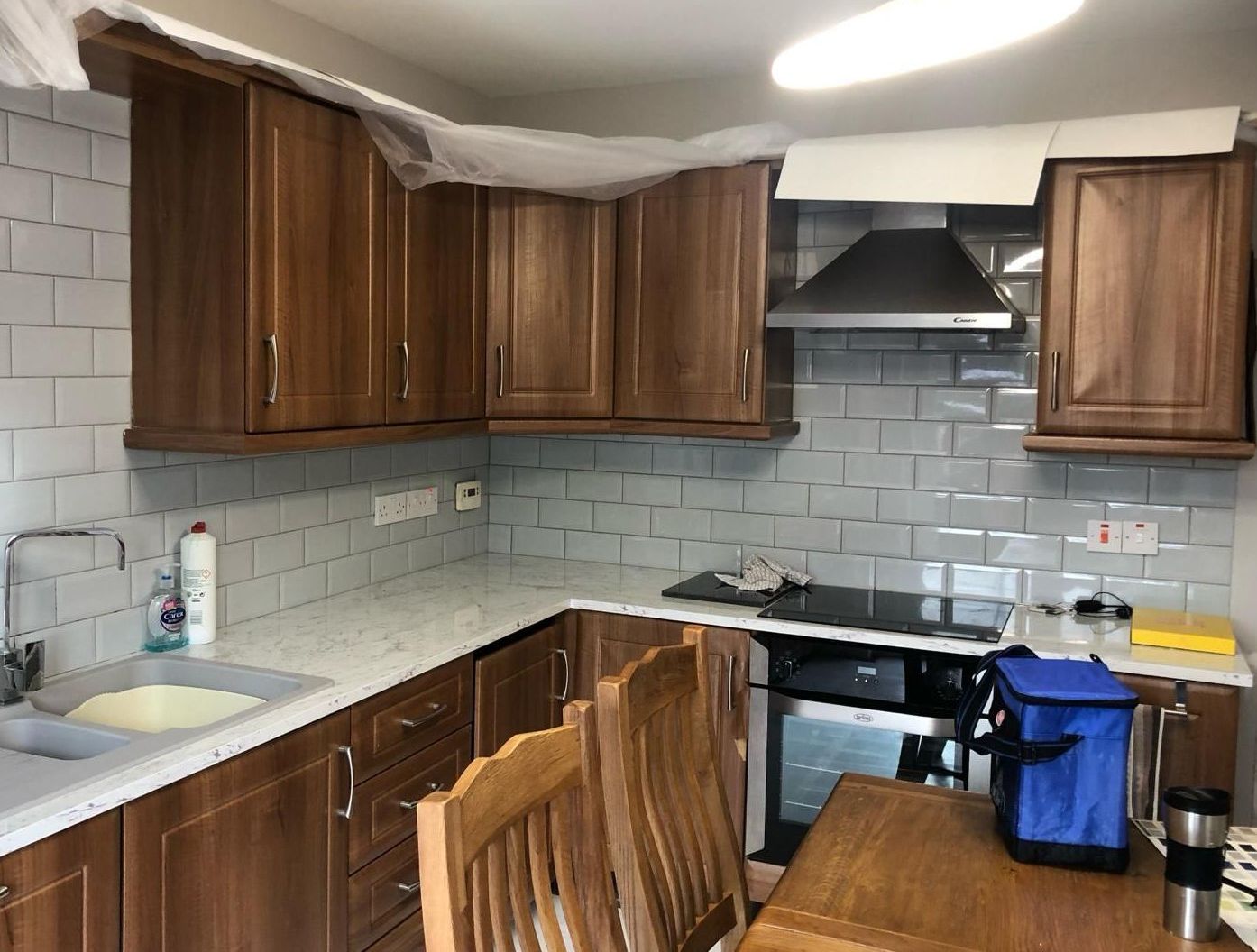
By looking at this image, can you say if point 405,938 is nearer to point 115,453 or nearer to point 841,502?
point 115,453

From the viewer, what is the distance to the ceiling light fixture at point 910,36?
1.28m

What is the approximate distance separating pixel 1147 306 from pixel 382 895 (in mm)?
2332

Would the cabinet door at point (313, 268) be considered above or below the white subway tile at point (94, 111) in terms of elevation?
below

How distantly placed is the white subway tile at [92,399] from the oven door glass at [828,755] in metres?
1.79

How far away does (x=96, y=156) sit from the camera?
2.40 meters

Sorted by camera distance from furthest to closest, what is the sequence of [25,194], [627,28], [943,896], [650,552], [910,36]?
1. [650,552]
2. [627,28]
3. [25,194]
4. [943,896]
5. [910,36]

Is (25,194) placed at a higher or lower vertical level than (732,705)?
higher

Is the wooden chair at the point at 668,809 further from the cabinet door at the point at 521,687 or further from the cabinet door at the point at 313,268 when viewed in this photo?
the cabinet door at the point at 313,268

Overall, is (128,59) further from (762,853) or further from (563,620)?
(762,853)

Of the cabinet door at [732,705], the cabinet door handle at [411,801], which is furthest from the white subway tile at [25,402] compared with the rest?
the cabinet door at [732,705]

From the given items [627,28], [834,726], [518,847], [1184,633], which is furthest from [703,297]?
[518,847]

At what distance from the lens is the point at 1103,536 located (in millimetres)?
3148

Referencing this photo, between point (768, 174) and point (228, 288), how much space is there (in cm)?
155

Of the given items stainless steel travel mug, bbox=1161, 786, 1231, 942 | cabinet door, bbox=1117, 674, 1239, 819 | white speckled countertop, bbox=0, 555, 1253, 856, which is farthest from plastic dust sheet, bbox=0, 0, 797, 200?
stainless steel travel mug, bbox=1161, 786, 1231, 942
